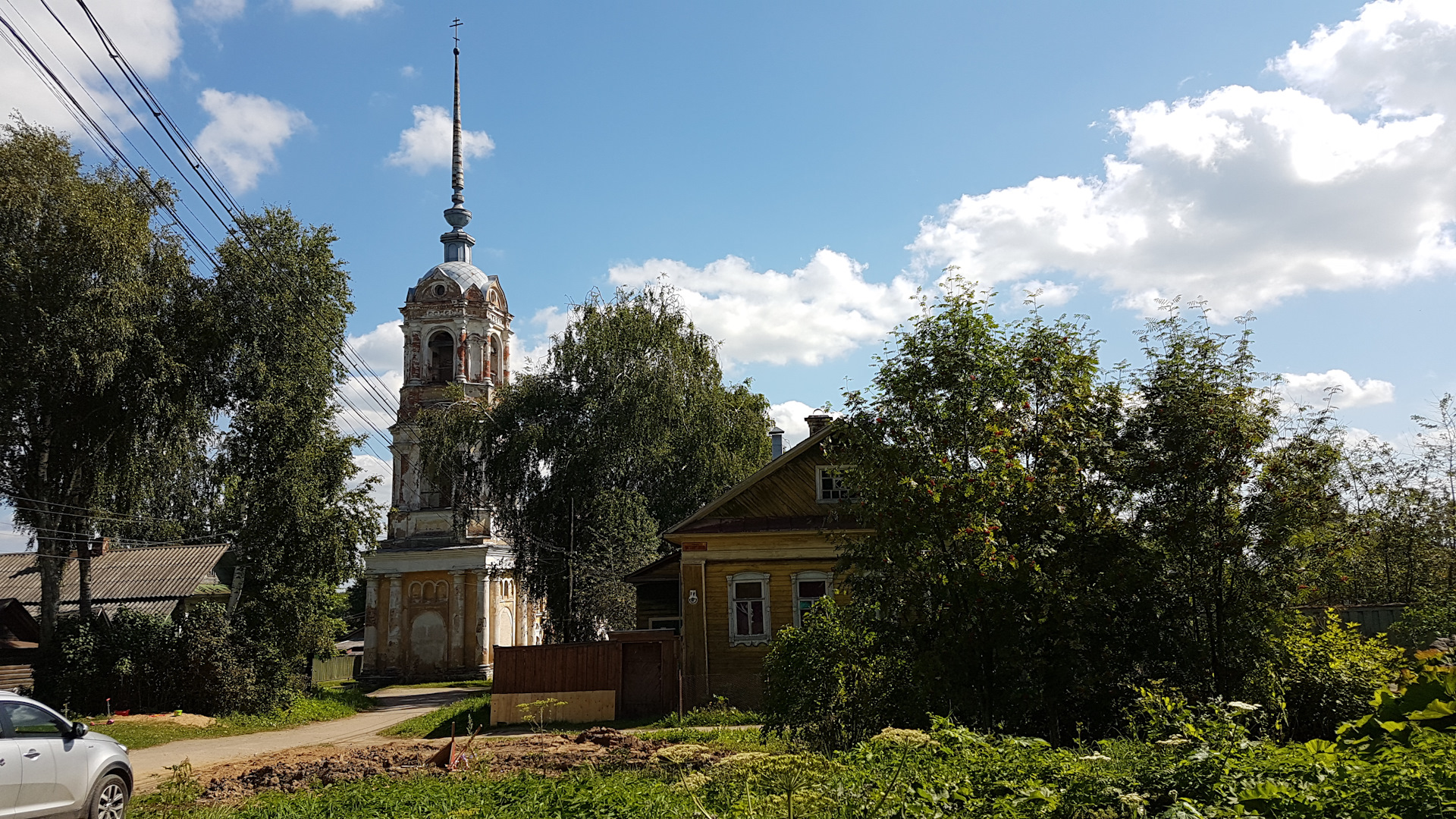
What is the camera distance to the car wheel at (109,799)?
9594mm

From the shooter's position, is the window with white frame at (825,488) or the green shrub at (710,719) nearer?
the green shrub at (710,719)

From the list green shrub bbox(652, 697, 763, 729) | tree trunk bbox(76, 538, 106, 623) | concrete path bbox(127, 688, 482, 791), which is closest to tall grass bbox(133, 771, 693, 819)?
concrete path bbox(127, 688, 482, 791)

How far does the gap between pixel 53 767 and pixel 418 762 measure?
4.67 meters

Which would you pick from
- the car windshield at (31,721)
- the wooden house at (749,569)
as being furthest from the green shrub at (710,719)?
the car windshield at (31,721)

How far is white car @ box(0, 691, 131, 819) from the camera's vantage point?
8672 millimetres

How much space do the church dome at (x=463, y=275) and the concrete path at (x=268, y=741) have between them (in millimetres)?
19521

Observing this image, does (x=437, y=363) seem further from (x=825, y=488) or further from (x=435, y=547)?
(x=825, y=488)

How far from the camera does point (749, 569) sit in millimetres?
22766

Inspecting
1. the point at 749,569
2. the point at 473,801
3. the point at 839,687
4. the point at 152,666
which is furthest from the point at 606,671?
the point at 473,801

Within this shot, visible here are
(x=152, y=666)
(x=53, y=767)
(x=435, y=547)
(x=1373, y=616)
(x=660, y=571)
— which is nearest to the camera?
(x=53, y=767)

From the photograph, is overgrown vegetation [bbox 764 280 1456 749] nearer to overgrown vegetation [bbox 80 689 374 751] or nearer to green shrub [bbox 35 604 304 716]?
overgrown vegetation [bbox 80 689 374 751]

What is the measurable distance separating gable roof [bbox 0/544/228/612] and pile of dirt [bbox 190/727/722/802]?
1814 centimetres

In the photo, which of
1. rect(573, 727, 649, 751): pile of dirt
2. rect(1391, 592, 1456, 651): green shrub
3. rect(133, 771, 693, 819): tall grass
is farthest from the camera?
rect(1391, 592, 1456, 651): green shrub

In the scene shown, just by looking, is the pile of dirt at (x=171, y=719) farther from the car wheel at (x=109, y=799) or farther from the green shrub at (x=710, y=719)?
the car wheel at (x=109, y=799)
